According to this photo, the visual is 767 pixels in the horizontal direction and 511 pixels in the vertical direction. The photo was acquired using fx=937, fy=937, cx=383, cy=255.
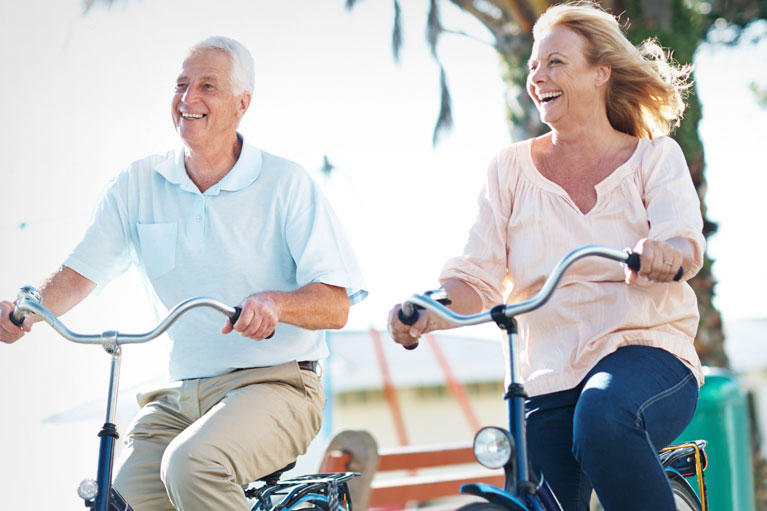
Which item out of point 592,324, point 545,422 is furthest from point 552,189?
point 545,422

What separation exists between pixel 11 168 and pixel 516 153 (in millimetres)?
3668


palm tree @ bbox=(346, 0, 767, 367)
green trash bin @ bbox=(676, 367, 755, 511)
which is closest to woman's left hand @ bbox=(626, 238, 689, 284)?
green trash bin @ bbox=(676, 367, 755, 511)

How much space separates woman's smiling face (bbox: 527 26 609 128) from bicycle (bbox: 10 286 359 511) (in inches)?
41.3

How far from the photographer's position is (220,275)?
258 cm

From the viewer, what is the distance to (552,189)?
247 cm

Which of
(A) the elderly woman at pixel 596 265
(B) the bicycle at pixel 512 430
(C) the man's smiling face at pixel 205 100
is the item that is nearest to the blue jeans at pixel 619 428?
(A) the elderly woman at pixel 596 265

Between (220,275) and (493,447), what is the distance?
3.29ft

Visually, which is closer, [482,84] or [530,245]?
[530,245]

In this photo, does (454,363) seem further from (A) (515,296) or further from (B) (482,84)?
(A) (515,296)

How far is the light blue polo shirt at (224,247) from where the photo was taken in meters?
2.54

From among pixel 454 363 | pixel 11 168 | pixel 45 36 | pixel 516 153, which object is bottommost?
pixel 454 363

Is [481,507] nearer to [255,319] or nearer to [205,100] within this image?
[255,319]

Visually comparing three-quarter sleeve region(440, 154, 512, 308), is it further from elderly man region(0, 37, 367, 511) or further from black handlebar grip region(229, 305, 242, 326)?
black handlebar grip region(229, 305, 242, 326)

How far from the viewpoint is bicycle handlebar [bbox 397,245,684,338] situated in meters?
1.88
